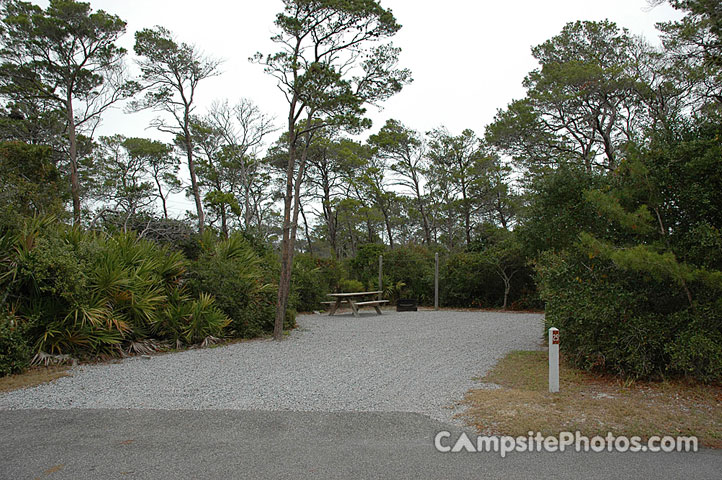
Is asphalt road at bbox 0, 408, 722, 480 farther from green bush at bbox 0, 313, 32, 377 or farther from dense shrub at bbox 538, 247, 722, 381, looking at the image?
green bush at bbox 0, 313, 32, 377

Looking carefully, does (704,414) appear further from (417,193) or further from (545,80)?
(417,193)

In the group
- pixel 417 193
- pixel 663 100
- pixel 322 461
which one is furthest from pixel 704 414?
pixel 417 193

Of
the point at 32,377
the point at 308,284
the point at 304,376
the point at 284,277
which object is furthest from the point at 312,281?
the point at 32,377

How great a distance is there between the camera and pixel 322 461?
353 cm

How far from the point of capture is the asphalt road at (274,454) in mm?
3328

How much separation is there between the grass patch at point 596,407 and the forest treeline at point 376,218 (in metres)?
0.33

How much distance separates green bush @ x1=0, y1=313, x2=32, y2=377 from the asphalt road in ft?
7.98

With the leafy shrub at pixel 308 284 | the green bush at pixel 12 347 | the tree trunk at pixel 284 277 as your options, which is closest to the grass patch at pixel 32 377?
the green bush at pixel 12 347

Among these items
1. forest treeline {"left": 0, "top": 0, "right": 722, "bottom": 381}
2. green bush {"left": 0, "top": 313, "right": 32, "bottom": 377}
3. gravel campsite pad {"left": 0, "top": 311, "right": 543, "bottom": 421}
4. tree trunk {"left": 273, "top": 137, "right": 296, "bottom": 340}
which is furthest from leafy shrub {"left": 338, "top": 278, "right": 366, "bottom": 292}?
green bush {"left": 0, "top": 313, "right": 32, "bottom": 377}

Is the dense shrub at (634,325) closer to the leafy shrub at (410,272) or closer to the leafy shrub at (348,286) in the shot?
the leafy shrub at (348,286)

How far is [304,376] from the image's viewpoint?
21.6 ft

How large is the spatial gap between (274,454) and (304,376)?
9.55 feet

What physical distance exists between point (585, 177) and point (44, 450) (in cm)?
758

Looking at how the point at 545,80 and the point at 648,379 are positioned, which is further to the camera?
the point at 545,80
